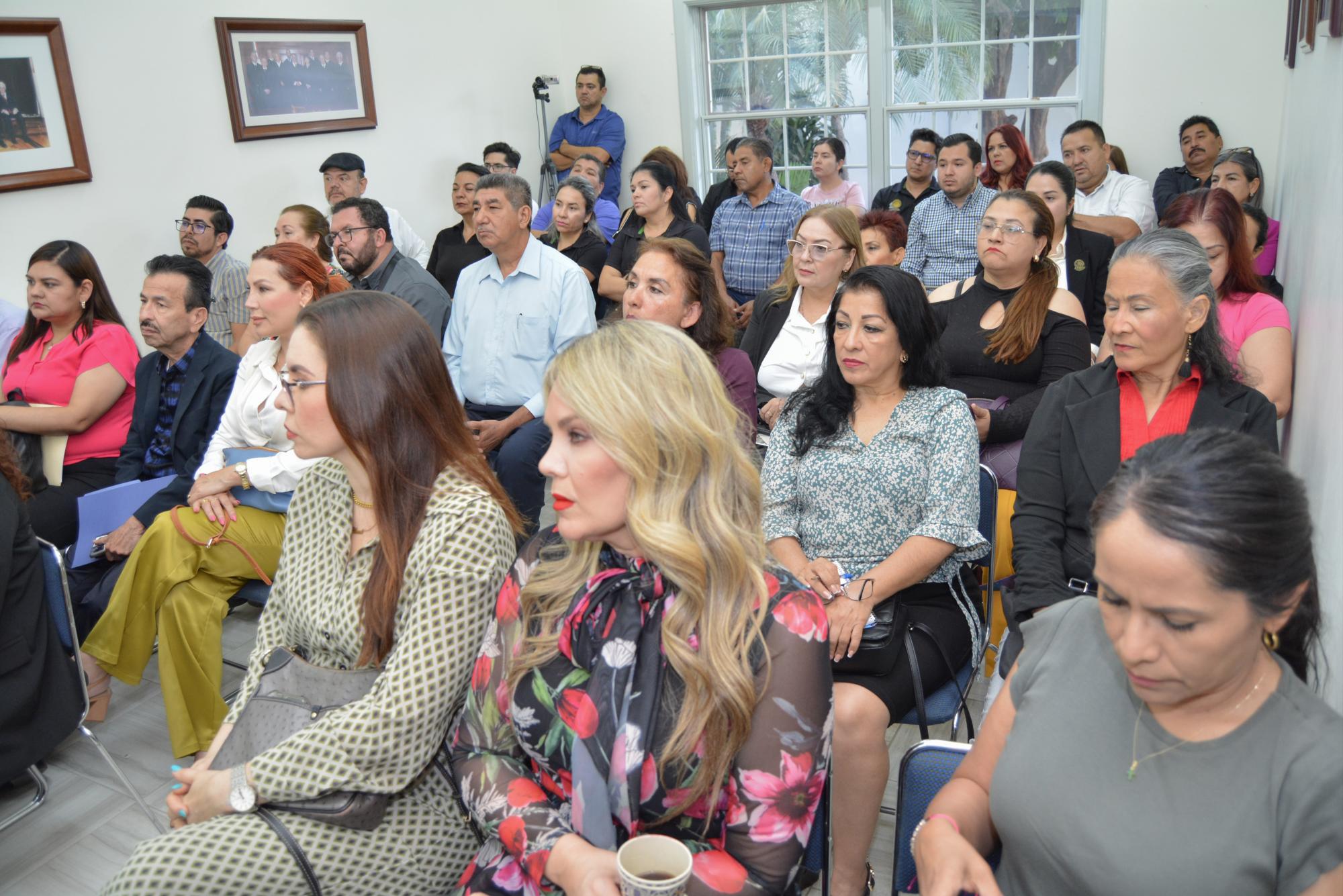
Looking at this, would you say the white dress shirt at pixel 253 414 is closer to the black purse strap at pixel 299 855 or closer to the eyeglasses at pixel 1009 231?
the black purse strap at pixel 299 855

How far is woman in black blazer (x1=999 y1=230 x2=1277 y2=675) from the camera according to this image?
77.7 inches

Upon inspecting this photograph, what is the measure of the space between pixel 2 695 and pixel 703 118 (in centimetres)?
649

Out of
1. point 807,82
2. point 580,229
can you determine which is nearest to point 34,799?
point 580,229

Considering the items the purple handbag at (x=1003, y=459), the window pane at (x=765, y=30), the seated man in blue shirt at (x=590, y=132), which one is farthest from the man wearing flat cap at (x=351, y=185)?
the purple handbag at (x=1003, y=459)

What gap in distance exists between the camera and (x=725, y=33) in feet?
24.4

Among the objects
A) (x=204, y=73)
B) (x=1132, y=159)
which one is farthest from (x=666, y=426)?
(x=1132, y=159)

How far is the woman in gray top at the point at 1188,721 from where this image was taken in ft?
3.38

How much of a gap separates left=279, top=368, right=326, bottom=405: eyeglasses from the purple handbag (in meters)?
1.74

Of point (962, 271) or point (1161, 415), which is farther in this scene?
point (962, 271)

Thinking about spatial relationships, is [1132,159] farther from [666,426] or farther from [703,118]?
[666,426]

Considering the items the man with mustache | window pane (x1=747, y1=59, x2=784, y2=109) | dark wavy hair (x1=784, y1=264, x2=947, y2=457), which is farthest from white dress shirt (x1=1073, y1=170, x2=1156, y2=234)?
dark wavy hair (x1=784, y1=264, x2=947, y2=457)

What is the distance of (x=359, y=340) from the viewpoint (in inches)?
67.3

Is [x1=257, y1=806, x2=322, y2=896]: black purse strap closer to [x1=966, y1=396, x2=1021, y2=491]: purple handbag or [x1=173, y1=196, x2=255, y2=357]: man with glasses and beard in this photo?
[x1=966, y1=396, x2=1021, y2=491]: purple handbag

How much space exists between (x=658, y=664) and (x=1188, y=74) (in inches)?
246
